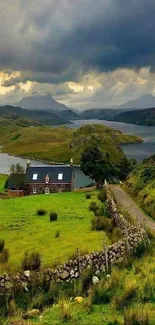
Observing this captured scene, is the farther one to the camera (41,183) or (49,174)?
(49,174)

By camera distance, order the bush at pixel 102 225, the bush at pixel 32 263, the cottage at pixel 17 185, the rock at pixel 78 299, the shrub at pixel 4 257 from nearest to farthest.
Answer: the rock at pixel 78 299 → the bush at pixel 32 263 → the shrub at pixel 4 257 → the bush at pixel 102 225 → the cottage at pixel 17 185

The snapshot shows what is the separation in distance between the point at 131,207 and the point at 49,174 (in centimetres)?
3855

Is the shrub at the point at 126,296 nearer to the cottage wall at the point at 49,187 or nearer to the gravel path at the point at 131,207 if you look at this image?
the gravel path at the point at 131,207

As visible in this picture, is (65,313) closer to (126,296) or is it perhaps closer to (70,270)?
(126,296)

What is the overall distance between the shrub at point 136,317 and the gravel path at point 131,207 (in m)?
16.6

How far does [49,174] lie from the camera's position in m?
77.6

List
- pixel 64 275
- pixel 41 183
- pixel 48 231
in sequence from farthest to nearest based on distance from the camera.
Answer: pixel 41 183
pixel 48 231
pixel 64 275

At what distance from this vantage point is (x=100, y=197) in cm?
4759

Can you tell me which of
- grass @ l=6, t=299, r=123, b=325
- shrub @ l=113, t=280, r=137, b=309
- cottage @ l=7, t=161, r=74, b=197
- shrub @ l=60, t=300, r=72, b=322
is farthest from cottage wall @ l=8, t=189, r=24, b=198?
shrub @ l=60, t=300, r=72, b=322

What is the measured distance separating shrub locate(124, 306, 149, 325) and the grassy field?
8360 mm

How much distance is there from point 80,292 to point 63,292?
80 centimetres

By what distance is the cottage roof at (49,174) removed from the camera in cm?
7719

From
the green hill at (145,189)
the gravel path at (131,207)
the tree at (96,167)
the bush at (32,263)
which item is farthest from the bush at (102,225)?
the tree at (96,167)

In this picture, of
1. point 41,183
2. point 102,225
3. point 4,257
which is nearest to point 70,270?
point 4,257
